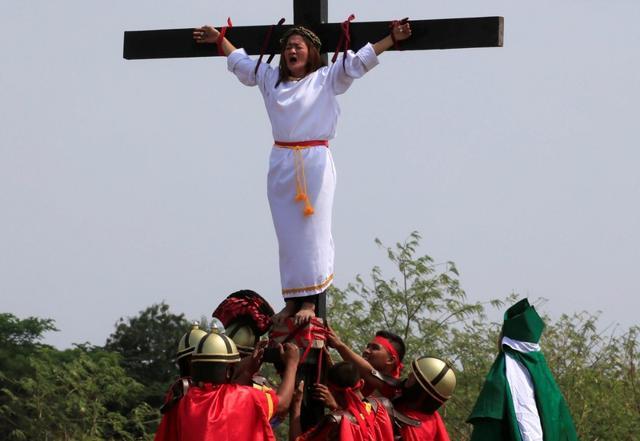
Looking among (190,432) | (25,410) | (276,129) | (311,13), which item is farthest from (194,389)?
(25,410)

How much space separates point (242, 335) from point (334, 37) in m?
1.96

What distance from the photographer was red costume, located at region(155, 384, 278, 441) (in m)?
10.3

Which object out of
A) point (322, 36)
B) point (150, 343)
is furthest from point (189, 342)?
point (150, 343)

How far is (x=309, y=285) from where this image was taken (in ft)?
36.4

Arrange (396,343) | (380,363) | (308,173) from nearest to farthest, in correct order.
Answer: (308,173)
(380,363)
(396,343)

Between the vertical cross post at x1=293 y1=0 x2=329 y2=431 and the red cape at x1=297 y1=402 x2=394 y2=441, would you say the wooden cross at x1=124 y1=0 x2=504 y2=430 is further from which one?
the red cape at x1=297 y1=402 x2=394 y2=441

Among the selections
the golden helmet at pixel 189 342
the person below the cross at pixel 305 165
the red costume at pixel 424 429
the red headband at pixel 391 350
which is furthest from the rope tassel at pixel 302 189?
the red costume at pixel 424 429

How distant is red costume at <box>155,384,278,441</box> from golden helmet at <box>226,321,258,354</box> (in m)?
0.94

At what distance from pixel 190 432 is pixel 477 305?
1358 centimetres

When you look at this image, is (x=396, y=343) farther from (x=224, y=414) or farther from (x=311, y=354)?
(x=224, y=414)

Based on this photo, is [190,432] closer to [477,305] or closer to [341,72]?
[341,72]

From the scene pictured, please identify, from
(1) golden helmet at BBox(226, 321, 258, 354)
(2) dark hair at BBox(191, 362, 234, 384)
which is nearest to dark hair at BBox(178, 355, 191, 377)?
(1) golden helmet at BBox(226, 321, 258, 354)

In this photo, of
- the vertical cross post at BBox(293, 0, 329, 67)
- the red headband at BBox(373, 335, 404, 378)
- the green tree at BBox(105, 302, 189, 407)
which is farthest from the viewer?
the green tree at BBox(105, 302, 189, 407)

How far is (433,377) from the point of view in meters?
11.8
